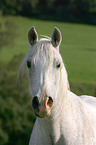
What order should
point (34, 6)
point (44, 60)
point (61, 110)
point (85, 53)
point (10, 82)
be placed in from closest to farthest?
1. point (44, 60)
2. point (61, 110)
3. point (10, 82)
4. point (85, 53)
5. point (34, 6)

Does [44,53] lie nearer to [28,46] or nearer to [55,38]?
[55,38]

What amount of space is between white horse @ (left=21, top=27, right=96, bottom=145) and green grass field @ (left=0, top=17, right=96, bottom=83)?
1241 inches

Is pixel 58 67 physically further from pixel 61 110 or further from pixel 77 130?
pixel 77 130

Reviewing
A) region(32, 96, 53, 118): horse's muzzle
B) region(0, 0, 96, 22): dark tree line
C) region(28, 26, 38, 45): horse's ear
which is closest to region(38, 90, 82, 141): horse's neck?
region(32, 96, 53, 118): horse's muzzle

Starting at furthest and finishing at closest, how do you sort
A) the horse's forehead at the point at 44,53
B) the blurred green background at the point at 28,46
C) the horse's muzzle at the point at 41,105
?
1. the blurred green background at the point at 28,46
2. the horse's forehead at the point at 44,53
3. the horse's muzzle at the point at 41,105

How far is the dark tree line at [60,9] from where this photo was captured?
5984 centimetres

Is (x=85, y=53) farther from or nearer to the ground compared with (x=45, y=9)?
nearer to the ground

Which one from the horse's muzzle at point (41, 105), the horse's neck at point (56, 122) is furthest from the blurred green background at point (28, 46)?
the horse's muzzle at point (41, 105)

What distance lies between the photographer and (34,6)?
59.4 meters

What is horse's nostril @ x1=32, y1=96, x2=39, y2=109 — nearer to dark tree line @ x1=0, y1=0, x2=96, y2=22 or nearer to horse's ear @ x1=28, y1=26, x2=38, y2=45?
horse's ear @ x1=28, y1=26, x2=38, y2=45

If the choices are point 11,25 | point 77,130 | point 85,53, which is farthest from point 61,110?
point 85,53

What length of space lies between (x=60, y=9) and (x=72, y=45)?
12.3 m

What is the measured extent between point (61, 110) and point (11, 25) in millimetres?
20890

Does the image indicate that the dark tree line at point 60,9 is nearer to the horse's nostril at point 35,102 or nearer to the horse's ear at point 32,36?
the horse's ear at point 32,36
